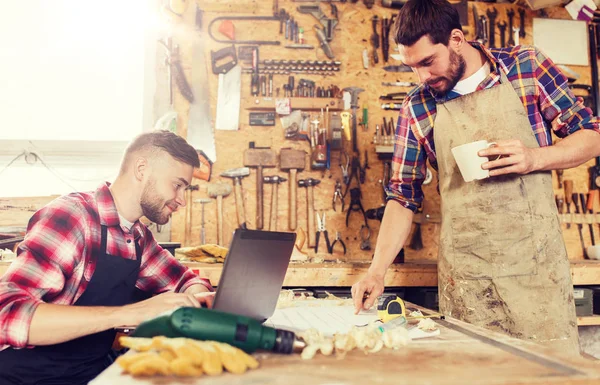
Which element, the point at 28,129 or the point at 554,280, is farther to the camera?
the point at 28,129

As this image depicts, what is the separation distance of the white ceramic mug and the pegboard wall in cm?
173

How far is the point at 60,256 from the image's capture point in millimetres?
1391

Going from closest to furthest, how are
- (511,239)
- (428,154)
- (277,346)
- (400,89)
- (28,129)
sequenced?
(277,346) → (511,239) → (428,154) → (28,129) → (400,89)

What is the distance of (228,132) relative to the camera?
3469 millimetres

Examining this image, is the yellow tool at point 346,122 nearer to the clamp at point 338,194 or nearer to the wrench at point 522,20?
the clamp at point 338,194

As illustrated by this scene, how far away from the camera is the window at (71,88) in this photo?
3357 mm

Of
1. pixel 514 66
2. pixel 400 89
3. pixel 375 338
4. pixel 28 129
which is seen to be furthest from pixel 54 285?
pixel 400 89

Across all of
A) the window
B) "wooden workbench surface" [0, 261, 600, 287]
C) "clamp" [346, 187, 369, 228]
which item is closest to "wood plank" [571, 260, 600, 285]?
"wooden workbench surface" [0, 261, 600, 287]

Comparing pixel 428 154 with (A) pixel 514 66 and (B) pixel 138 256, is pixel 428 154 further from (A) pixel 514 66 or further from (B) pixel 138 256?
(B) pixel 138 256

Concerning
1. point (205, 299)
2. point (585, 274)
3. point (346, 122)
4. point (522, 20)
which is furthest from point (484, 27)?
point (205, 299)

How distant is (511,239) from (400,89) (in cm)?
194

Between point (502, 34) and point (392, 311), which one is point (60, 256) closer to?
point (392, 311)

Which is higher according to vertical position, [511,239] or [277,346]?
[511,239]

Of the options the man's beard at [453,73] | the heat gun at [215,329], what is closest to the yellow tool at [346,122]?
the man's beard at [453,73]
